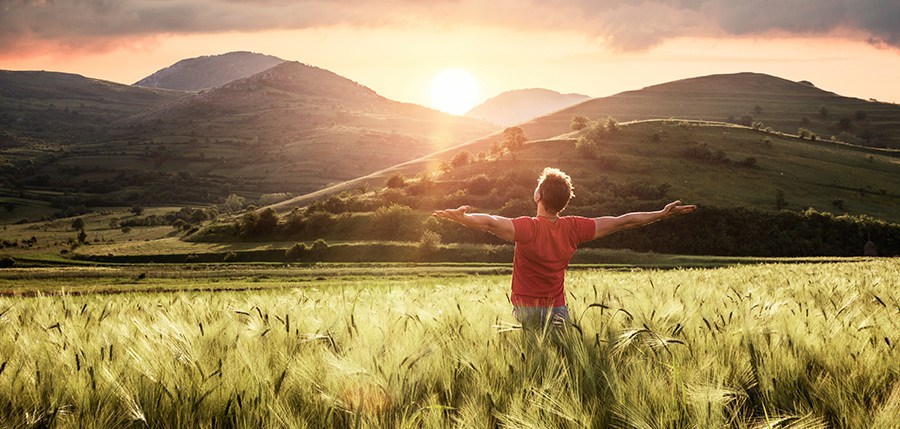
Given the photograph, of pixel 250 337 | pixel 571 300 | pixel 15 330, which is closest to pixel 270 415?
pixel 250 337

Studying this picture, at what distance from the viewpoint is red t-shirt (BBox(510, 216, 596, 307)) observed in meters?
7.21

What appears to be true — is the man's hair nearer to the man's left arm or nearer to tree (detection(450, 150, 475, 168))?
the man's left arm

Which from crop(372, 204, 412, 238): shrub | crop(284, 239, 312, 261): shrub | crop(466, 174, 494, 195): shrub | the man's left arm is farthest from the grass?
crop(466, 174, 494, 195): shrub

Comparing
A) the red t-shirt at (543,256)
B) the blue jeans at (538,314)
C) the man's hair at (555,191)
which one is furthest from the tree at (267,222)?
the blue jeans at (538,314)

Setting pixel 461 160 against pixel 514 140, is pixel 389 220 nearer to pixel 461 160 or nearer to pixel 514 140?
pixel 461 160

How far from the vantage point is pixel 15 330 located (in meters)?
5.84

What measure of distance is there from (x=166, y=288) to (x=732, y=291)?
103 feet

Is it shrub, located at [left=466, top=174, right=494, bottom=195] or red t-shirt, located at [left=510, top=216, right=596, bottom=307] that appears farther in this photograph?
shrub, located at [left=466, top=174, right=494, bottom=195]

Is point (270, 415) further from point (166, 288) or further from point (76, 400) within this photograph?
point (166, 288)

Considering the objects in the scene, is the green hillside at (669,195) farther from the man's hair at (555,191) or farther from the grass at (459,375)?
the grass at (459,375)

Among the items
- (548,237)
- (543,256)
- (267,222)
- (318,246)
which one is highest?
(548,237)

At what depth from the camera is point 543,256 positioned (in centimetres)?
723

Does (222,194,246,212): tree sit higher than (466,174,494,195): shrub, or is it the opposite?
(466,174,494,195): shrub

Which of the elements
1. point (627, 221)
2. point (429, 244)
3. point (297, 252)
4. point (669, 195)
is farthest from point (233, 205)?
point (627, 221)
